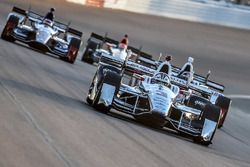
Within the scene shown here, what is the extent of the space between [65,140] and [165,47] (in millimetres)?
30153

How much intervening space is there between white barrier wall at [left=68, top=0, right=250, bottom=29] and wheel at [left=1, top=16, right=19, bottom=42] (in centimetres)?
2489

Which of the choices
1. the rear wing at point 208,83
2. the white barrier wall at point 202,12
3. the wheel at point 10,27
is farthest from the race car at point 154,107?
the white barrier wall at point 202,12

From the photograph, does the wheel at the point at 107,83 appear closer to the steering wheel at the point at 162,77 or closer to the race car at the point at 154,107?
the race car at the point at 154,107

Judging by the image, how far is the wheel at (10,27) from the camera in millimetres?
23688

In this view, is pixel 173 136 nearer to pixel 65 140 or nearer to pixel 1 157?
pixel 65 140

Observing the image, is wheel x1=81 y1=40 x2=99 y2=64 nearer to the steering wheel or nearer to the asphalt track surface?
the asphalt track surface

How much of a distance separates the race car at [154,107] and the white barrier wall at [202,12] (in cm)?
3368

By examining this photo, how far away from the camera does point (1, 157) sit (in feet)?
25.5

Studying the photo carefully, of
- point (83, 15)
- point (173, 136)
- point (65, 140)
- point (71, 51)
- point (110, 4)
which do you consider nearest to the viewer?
point (65, 140)

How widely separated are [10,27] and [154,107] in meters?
11.6

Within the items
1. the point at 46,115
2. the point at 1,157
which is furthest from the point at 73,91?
the point at 1,157

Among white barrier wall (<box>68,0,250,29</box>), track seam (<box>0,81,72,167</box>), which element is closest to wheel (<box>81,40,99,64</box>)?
track seam (<box>0,81,72,167</box>)

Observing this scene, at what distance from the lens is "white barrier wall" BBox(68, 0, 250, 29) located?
47659mm

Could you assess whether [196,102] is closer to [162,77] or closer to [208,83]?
[162,77]
